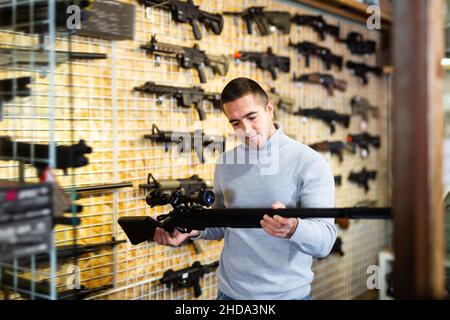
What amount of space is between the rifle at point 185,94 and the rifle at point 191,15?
38 centimetres

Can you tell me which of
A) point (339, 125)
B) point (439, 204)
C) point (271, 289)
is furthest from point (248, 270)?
point (339, 125)

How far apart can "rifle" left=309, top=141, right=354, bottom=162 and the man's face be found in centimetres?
248

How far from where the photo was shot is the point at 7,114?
1769mm

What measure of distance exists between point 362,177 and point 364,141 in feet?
1.33

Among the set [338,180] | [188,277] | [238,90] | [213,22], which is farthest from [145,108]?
[338,180]

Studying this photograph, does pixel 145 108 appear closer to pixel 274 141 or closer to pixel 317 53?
pixel 274 141

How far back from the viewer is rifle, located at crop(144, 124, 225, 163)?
10.4 ft

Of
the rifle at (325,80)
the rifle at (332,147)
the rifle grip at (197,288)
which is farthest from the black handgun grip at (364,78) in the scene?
the rifle grip at (197,288)

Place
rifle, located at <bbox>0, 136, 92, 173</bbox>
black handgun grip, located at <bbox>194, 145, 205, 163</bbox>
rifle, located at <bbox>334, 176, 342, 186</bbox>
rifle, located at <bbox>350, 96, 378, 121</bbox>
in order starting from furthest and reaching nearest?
rifle, located at <bbox>350, 96, 378, 121</bbox> < rifle, located at <bbox>334, 176, 342, 186</bbox> < black handgun grip, located at <bbox>194, 145, 205, 163</bbox> < rifle, located at <bbox>0, 136, 92, 173</bbox>

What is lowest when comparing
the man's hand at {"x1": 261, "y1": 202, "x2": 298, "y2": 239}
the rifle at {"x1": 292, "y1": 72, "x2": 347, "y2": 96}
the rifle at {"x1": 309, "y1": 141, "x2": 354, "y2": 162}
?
the man's hand at {"x1": 261, "y1": 202, "x2": 298, "y2": 239}

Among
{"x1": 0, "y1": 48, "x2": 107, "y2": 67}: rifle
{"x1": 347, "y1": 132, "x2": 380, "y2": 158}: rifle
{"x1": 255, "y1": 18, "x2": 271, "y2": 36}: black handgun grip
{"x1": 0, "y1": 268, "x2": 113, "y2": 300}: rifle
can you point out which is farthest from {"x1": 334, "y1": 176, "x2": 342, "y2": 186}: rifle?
{"x1": 0, "y1": 268, "x2": 113, "y2": 300}: rifle

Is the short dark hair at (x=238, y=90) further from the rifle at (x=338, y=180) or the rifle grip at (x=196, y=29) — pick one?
the rifle at (x=338, y=180)

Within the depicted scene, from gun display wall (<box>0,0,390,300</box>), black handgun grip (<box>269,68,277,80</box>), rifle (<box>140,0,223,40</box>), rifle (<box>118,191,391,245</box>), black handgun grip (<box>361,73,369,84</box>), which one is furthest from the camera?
black handgun grip (<box>361,73,369,84</box>)

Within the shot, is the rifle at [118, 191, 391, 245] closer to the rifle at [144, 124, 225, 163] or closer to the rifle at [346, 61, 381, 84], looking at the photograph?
the rifle at [144, 124, 225, 163]
